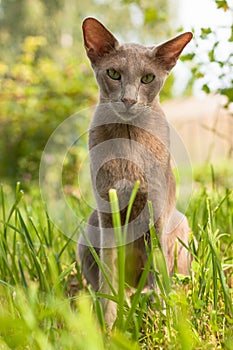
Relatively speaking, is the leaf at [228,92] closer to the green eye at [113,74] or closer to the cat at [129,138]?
the cat at [129,138]

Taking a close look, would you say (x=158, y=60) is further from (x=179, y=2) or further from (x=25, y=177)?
(x=179, y=2)

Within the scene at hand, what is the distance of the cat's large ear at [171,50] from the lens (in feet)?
5.42

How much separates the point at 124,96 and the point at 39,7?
13.4 metres

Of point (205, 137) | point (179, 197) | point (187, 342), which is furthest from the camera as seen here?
point (205, 137)

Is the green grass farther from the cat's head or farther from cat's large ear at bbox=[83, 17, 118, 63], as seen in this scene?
cat's large ear at bbox=[83, 17, 118, 63]

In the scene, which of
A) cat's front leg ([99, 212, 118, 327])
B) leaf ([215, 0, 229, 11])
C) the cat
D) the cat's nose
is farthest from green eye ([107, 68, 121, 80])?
leaf ([215, 0, 229, 11])

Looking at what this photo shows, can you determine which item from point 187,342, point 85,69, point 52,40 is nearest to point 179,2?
point 52,40

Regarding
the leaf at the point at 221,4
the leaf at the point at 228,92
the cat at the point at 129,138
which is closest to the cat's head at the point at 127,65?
the cat at the point at 129,138

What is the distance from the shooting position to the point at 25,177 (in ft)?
17.1

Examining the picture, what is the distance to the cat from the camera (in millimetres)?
1637

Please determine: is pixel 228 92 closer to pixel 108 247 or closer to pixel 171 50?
pixel 171 50

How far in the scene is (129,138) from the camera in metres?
1.71

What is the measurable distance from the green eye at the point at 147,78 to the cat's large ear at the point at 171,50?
77 millimetres

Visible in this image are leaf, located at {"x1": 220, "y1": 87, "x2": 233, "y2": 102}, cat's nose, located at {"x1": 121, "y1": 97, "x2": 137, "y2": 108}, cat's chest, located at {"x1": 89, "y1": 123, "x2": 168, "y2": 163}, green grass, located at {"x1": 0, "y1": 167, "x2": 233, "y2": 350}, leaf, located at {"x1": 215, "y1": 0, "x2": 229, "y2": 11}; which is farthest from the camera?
leaf, located at {"x1": 220, "y1": 87, "x2": 233, "y2": 102}
